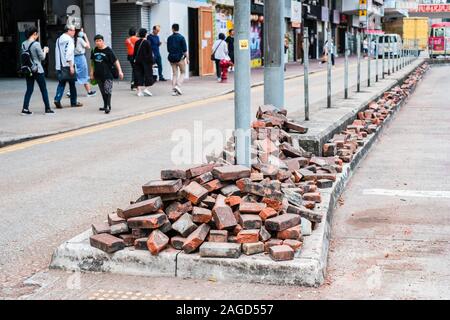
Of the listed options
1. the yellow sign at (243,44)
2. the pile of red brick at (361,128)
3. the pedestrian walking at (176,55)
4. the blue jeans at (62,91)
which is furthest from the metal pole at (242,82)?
the pedestrian walking at (176,55)

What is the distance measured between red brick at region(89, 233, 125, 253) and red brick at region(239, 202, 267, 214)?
908 millimetres

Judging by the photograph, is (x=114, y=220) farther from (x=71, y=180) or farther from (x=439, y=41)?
(x=439, y=41)

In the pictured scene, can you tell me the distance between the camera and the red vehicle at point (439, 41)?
179 ft

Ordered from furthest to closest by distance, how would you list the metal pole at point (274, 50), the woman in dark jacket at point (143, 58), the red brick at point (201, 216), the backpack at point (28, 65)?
the woman in dark jacket at point (143, 58) → the backpack at point (28, 65) → the metal pole at point (274, 50) → the red brick at point (201, 216)

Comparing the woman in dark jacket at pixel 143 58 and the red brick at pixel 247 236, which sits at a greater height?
the woman in dark jacket at pixel 143 58

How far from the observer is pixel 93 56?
1445 cm

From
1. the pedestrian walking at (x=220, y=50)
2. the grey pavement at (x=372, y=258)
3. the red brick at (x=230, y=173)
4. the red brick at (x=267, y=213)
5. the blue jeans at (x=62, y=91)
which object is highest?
the pedestrian walking at (x=220, y=50)

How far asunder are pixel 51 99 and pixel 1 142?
22.3 ft

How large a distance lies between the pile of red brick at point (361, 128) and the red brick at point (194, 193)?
335 centimetres

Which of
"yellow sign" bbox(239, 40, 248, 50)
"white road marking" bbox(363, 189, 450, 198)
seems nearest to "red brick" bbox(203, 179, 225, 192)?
"yellow sign" bbox(239, 40, 248, 50)

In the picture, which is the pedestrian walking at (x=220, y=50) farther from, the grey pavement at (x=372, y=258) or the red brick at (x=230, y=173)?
the red brick at (x=230, y=173)

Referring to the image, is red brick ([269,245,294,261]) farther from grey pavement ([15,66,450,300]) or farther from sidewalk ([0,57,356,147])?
sidewalk ([0,57,356,147])

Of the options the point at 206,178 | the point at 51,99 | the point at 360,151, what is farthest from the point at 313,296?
the point at 51,99
